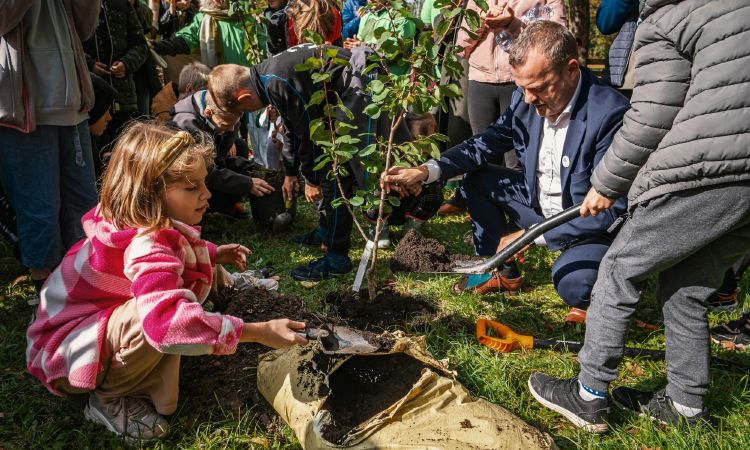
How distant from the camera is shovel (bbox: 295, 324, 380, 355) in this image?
179 centimetres

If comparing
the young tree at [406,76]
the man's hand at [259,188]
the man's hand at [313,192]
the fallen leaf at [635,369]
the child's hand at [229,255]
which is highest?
the young tree at [406,76]

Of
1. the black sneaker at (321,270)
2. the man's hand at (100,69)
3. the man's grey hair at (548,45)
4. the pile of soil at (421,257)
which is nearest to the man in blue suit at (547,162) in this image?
the man's grey hair at (548,45)

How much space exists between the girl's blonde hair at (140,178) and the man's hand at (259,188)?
1990 millimetres

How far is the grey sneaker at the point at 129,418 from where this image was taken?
1855 millimetres

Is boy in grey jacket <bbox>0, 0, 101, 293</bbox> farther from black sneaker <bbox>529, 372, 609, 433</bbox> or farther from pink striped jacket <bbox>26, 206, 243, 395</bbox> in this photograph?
black sneaker <bbox>529, 372, 609, 433</bbox>

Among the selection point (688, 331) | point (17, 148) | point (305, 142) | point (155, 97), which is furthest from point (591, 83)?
point (155, 97)

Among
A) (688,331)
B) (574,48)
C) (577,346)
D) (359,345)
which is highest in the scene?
(574,48)

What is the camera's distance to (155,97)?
517cm

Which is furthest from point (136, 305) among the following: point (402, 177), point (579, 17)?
point (579, 17)

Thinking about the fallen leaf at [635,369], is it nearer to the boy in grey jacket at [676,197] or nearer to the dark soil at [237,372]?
the boy in grey jacket at [676,197]

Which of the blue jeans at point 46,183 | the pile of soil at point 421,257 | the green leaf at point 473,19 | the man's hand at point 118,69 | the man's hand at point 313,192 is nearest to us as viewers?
the green leaf at point 473,19

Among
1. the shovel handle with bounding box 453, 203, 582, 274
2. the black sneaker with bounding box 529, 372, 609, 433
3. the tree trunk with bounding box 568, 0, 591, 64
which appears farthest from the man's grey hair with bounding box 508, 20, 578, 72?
the tree trunk with bounding box 568, 0, 591, 64

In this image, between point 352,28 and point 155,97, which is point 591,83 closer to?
point 352,28

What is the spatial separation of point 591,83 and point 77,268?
2.59 m
